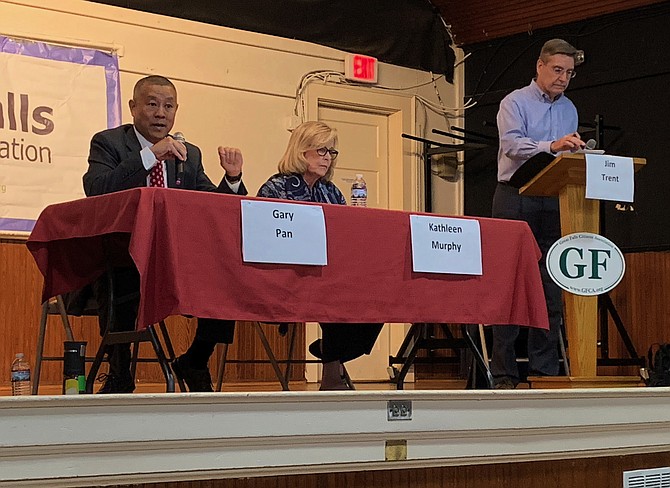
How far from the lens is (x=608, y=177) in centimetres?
313

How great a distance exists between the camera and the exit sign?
20.0 feet

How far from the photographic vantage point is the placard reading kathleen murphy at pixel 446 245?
9.71ft

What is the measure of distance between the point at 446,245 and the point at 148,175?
923 millimetres

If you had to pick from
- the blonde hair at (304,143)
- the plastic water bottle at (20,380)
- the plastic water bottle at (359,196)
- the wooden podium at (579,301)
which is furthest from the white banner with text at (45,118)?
the wooden podium at (579,301)

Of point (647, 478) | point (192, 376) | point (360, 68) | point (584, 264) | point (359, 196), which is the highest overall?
point (360, 68)

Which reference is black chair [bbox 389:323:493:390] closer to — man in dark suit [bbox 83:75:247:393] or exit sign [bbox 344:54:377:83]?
man in dark suit [bbox 83:75:247:393]

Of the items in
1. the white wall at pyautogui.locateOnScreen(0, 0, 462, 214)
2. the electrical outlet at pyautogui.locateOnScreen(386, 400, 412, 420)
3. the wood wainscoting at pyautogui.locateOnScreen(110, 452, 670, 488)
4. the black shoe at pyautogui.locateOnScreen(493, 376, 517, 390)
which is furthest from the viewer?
the white wall at pyautogui.locateOnScreen(0, 0, 462, 214)

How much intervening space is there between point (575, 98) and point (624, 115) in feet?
1.08

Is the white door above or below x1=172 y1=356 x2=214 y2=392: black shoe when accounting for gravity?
above

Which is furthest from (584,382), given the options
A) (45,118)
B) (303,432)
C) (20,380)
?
(45,118)

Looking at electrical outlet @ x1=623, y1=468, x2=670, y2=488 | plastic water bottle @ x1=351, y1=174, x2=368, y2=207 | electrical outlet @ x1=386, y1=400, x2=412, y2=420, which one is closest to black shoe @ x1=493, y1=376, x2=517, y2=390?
plastic water bottle @ x1=351, y1=174, x2=368, y2=207

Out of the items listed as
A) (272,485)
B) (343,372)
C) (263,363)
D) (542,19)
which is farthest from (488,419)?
(542,19)

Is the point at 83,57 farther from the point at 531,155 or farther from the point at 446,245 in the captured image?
the point at 446,245

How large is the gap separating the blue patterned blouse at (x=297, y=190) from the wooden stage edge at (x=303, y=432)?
1.28 meters
